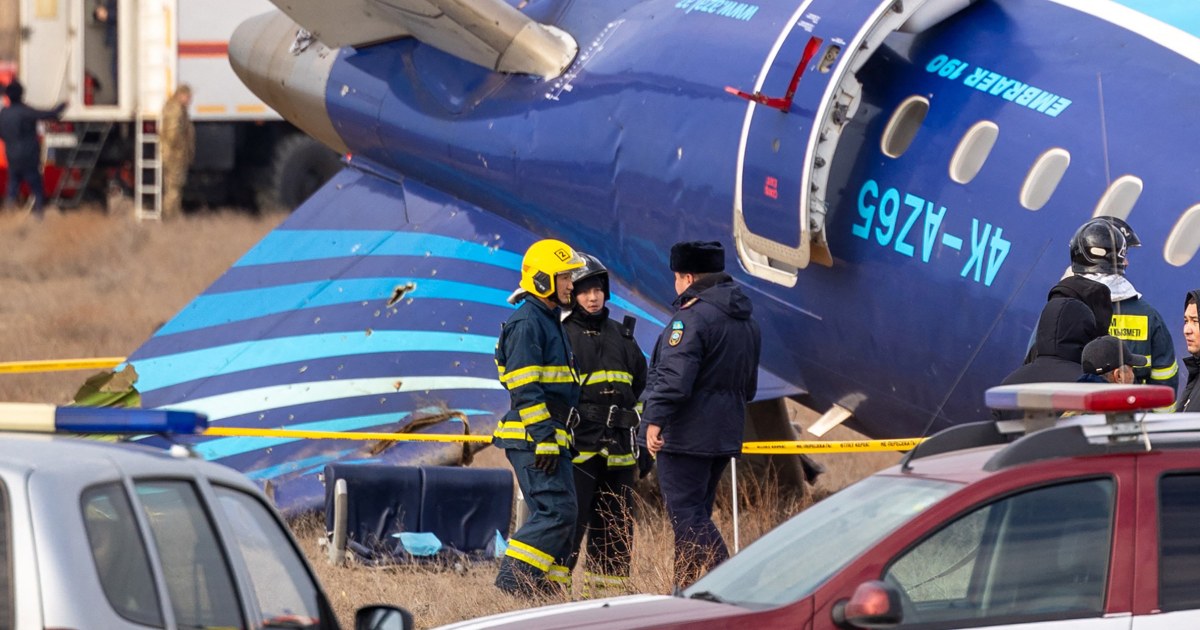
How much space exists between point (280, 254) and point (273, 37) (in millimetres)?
1995

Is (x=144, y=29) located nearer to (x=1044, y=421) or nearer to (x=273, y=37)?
(x=273, y=37)

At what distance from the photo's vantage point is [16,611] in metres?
3.50

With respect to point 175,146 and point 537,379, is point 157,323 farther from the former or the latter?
point 537,379

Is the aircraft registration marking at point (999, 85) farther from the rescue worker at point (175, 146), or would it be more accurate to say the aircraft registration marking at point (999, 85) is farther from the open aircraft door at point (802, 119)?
the rescue worker at point (175, 146)

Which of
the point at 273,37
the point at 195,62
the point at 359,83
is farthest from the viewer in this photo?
the point at 195,62

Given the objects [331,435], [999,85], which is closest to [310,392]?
[331,435]

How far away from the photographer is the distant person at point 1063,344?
705cm

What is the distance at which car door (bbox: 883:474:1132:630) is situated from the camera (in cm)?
486

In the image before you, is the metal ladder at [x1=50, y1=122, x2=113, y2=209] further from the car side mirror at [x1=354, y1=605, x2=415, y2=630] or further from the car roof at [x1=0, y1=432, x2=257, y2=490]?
the car roof at [x1=0, y1=432, x2=257, y2=490]

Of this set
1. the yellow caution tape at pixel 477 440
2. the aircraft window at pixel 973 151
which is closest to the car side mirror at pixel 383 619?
the yellow caution tape at pixel 477 440

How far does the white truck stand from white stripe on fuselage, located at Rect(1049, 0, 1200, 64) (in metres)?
18.2

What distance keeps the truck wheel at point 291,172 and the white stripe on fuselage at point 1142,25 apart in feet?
63.7

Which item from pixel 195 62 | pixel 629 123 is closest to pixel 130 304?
pixel 195 62

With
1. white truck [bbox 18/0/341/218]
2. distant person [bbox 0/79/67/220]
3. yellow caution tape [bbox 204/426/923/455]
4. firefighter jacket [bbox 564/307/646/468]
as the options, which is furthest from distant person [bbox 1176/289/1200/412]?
distant person [bbox 0/79/67/220]
